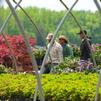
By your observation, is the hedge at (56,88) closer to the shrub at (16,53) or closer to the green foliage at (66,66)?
the green foliage at (66,66)

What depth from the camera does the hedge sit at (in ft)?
19.3

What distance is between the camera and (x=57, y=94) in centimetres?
611

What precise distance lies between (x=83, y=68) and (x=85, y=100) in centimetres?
492

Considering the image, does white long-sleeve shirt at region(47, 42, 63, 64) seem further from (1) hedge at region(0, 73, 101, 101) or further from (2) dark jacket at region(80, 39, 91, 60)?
(1) hedge at region(0, 73, 101, 101)

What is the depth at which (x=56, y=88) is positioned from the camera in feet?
20.8

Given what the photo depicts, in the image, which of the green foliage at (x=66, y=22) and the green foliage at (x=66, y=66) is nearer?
the green foliage at (x=66, y=66)

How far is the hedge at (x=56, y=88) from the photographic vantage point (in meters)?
5.89

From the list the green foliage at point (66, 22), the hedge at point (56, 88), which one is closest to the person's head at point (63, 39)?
the hedge at point (56, 88)

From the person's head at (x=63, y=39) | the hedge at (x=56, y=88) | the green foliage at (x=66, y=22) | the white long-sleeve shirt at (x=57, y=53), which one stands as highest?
the green foliage at (x=66, y=22)

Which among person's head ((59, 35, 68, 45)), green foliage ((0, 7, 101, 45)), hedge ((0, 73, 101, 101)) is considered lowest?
hedge ((0, 73, 101, 101))

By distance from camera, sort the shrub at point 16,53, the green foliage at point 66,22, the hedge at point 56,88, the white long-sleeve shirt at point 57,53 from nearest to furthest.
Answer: the hedge at point 56,88, the white long-sleeve shirt at point 57,53, the shrub at point 16,53, the green foliage at point 66,22

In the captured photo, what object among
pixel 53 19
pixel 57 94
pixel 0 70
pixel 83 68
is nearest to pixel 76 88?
pixel 57 94

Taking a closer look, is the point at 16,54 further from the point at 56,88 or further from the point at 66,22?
the point at 66,22

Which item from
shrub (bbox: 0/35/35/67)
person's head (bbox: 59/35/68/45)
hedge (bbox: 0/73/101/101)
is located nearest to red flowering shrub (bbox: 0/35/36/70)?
shrub (bbox: 0/35/35/67)
